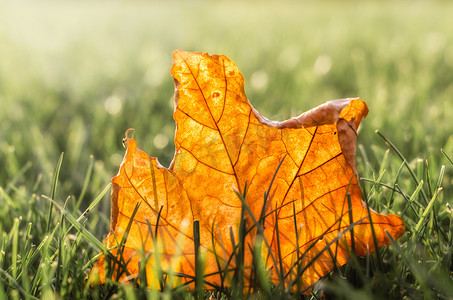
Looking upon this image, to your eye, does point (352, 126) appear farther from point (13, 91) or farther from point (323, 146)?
point (13, 91)

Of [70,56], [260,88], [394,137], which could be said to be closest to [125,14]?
[70,56]

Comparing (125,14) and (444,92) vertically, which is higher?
(125,14)

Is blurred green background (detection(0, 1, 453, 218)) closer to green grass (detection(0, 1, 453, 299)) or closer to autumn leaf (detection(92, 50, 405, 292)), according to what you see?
green grass (detection(0, 1, 453, 299))

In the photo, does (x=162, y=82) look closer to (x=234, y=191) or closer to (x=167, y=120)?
(x=167, y=120)

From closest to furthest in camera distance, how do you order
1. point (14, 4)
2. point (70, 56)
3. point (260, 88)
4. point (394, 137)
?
point (394, 137) → point (260, 88) → point (70, 56) → point (14, 4)

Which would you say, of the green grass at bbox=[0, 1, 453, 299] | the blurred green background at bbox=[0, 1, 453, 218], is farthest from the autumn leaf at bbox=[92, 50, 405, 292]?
the blurred green background at bbox=[0, 1, 453, 218]

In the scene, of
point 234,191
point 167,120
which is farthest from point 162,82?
point 234,191

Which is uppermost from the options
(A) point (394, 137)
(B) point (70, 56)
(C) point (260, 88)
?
(B) point (70, 56)

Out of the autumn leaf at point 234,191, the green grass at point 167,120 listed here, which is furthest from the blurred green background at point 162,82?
the autumn leaf at point 234,191
